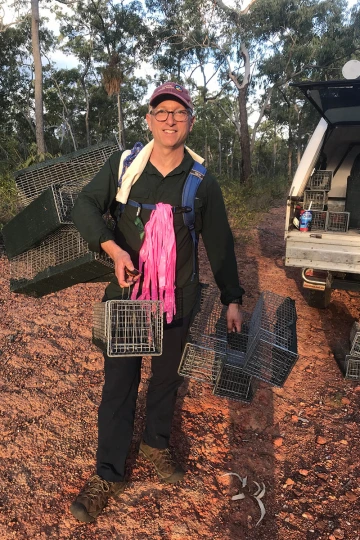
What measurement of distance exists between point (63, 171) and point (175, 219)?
1.12m

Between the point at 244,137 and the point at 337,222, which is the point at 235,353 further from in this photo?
the point at 244,137

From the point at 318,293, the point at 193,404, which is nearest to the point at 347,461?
the point at 193,404

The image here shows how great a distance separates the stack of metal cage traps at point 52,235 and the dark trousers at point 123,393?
0.48 metres

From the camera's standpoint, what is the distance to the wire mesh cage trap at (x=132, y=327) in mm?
1938

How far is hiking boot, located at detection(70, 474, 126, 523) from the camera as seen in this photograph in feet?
6.60

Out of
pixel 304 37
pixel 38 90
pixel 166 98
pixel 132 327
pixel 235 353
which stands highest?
pixel 304 37

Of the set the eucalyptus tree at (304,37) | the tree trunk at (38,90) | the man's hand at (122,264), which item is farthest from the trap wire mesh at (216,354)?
the eucalyptus tree at (304,37)

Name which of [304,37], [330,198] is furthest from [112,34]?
[330,198]

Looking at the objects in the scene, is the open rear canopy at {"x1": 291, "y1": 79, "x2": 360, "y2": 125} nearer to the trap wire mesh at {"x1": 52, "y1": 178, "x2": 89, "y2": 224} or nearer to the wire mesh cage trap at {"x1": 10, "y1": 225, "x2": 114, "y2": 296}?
the trap wire mesh at {"x1": 52, "y1": 178, "x2": 89, "y2": 224}

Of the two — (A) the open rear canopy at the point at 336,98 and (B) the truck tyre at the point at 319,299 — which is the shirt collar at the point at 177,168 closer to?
(A) the open rear canopy at the point at 336,98

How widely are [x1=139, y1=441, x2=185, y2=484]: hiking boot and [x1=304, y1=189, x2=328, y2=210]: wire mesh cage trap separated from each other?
2.94 meters

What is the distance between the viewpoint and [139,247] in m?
2.06

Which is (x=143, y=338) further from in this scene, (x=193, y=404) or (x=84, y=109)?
(x=84, y=109)

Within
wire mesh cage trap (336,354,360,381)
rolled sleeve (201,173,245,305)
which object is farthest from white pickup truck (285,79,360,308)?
rolled sleeve (201,173,245,305)
